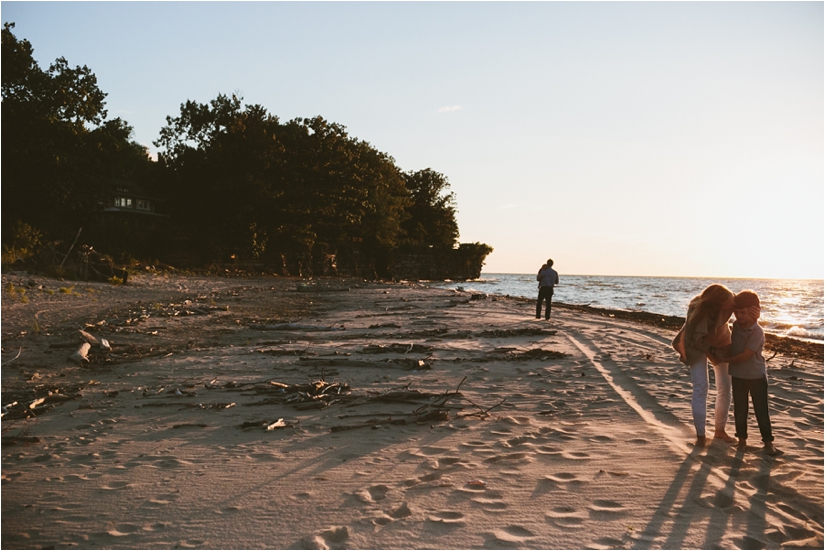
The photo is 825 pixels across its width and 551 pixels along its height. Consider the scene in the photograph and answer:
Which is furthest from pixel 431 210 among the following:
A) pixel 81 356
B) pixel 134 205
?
pixel 81 356

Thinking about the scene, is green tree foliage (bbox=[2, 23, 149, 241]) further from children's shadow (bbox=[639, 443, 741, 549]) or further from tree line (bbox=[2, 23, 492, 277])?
children's shadow (bbox=[639, 443, 741, 549])

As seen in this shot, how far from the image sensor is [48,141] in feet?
104

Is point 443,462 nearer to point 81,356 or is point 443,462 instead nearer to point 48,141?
point 81,356

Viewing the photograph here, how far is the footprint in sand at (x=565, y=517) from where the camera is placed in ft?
13.6

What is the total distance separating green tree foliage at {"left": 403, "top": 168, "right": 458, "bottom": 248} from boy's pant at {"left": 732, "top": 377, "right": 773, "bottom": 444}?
84.2 metres

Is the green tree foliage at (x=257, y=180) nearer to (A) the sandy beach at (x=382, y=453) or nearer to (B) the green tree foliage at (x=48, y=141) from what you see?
(B) the green tree foliage at (x=48, y=141)

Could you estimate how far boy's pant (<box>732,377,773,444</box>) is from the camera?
6090 millimetres

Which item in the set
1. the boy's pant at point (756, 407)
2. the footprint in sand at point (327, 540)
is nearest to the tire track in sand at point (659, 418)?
the boy's pant at point (756, 407)

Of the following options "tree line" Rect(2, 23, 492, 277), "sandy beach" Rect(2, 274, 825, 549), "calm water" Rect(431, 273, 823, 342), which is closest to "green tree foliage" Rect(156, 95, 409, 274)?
"tree line" Rect(2, 23, 492, 277)

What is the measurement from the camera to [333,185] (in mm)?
53219

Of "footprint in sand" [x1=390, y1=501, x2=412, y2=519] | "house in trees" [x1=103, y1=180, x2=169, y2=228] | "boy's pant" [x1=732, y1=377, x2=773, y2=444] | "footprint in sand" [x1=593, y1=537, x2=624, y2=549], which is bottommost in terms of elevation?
"footprint in sand" [x1=390, y1=501, x2=412, y2=519]

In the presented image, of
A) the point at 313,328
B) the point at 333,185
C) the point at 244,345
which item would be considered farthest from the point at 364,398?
the point at 333,185

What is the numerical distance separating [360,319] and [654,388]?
10.9m

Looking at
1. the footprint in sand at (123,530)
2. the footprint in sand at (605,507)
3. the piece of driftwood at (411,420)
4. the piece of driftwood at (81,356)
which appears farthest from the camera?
the piece of driftwood at (81,356)
